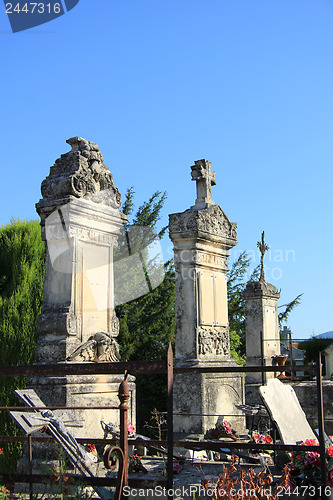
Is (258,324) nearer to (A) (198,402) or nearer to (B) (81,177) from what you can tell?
(A) (198,402)

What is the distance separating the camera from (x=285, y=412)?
533 cm

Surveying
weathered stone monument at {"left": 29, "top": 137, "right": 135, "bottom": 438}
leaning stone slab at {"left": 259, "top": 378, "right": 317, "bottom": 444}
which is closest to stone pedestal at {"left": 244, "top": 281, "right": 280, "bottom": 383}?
leaning stone slab at {"left": 259, "top": 378, "right": 317, "bottom": 444}

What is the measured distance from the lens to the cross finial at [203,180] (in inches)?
357

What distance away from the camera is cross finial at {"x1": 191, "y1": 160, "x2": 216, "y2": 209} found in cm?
906

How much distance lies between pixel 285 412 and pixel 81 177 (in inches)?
124

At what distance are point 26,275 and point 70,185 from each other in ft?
14.1

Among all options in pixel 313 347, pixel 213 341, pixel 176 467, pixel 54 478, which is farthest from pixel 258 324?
pixel 313 347

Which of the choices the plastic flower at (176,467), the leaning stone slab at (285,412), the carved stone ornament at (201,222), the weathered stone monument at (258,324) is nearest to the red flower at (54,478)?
the plastic flower at (176,467)

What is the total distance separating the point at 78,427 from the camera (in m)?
4.98

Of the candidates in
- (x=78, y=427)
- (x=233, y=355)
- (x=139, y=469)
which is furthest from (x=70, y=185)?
(x=233, y=355)

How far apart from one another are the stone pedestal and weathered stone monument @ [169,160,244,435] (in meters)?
2.84

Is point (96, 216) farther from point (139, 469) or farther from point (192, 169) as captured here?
point (192, 169)

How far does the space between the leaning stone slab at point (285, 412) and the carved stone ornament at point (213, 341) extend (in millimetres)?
2544

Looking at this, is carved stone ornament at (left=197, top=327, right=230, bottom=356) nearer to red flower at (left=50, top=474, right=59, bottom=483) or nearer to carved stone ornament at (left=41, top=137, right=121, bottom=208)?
carved stone ornament at (left=41, top=137, right=121, bottom=208)
